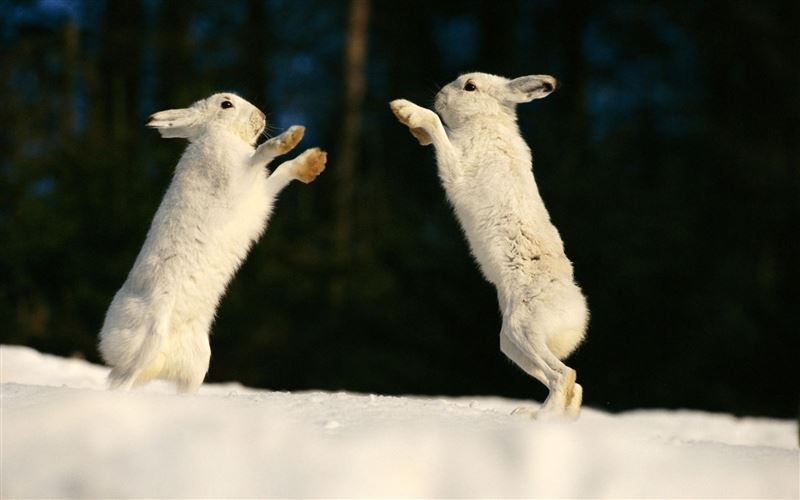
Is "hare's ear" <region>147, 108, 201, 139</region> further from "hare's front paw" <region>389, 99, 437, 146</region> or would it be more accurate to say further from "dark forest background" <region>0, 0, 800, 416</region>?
"dark forest background" <region>0, 0, 800, 416</region>

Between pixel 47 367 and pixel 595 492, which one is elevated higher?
pixel 595 492

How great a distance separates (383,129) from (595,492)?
14958mm

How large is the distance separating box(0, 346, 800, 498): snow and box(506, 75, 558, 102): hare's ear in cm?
245

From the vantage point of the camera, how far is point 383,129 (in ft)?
60.1

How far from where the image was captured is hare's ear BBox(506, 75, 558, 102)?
5.99 meters

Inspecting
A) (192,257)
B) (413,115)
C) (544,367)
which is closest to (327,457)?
(544,367)

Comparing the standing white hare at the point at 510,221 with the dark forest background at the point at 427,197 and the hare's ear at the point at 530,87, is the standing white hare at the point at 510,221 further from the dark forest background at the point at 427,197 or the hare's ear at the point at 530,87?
the dark forest background at the point at 427,197

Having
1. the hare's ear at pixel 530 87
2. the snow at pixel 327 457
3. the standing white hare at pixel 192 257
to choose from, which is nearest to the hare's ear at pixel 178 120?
the standing white hare at pixel 192 257

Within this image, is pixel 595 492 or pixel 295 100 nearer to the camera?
pixel 595 492

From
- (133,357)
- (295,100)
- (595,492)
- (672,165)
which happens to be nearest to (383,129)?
(295,100)

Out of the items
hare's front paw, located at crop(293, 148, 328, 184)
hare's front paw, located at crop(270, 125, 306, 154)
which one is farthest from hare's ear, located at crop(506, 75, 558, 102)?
hare's front paw, located at crop(270, 125, 306, 154)

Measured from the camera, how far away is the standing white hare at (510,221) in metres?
5.16

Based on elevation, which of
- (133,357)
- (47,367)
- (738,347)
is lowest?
(738,347)

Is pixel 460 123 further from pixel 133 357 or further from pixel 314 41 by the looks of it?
pixel 314 41
